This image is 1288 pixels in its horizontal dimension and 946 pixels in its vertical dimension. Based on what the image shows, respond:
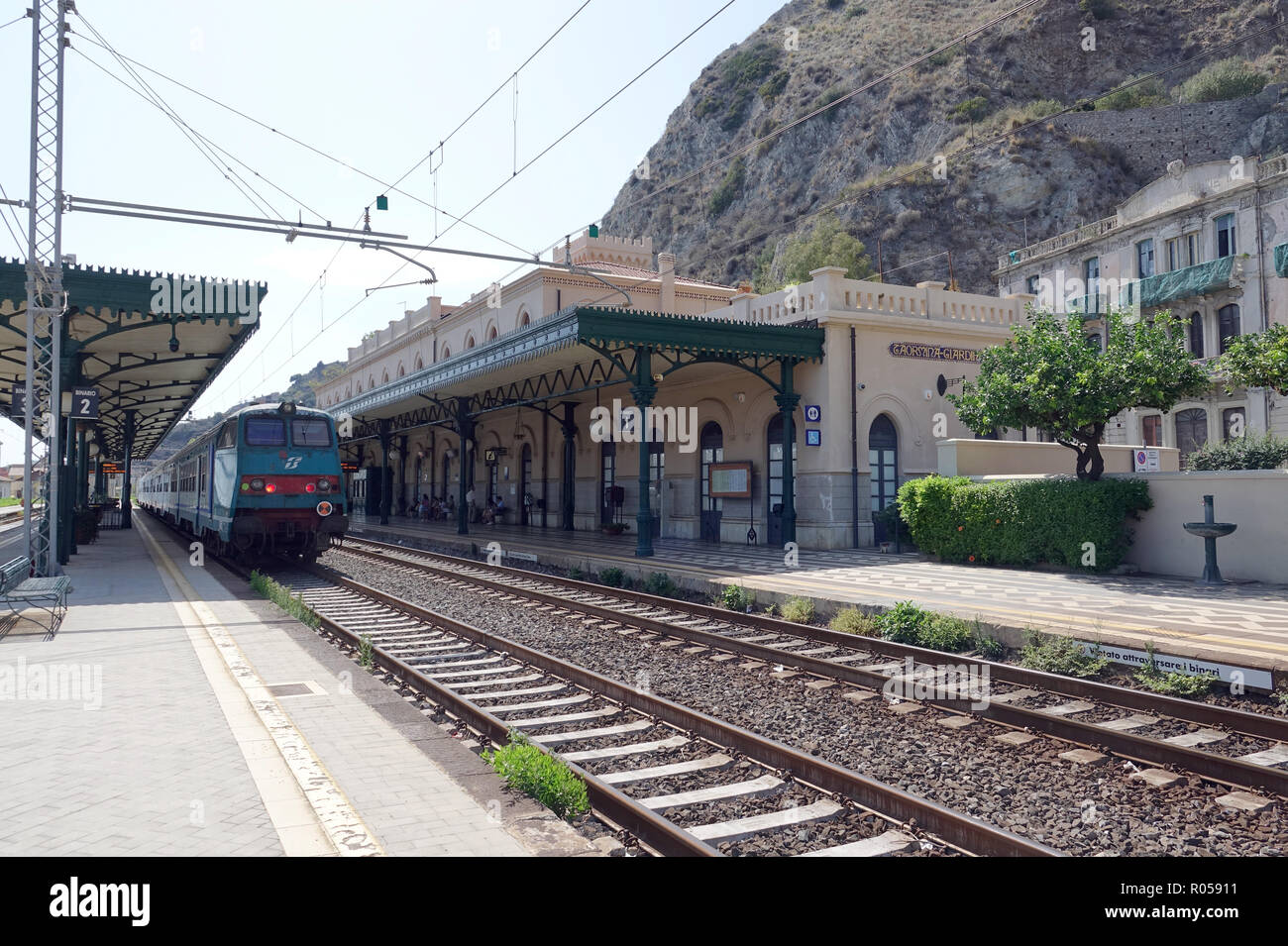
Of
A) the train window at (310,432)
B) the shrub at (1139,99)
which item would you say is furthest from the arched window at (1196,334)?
the shrub at (1139,99)

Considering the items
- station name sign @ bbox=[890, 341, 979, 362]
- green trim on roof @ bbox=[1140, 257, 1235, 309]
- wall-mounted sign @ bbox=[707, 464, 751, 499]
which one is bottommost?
wall-mounted sign @ bbox=[707, 464, 751, 499]

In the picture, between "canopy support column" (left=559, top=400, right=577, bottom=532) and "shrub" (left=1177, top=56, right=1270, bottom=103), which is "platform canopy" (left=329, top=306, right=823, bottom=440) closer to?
"canopy support column" (left=559, top=400, right=577, bottom=532)

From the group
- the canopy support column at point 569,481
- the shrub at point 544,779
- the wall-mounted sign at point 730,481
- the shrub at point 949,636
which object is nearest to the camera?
the shrub at point 544,779

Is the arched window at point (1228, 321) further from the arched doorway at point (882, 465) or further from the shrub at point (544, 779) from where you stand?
the shrub at point (544, 779)

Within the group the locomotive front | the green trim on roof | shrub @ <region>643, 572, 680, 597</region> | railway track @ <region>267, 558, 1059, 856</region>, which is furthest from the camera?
the green trim on roof

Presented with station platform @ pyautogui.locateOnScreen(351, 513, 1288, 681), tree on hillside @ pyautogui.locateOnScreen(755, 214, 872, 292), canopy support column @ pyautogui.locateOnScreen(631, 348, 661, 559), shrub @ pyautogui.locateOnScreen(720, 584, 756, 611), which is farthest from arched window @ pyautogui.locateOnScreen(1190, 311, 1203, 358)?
shrub @ pyautogui.locateOnScreen(720, 584, 756, 611)

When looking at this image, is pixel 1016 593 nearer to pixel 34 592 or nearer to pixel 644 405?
pixel 644 405

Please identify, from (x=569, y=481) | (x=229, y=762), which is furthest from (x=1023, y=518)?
(x=569, y=481)

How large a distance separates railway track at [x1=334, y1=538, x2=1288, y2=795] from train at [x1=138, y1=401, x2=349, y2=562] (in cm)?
606

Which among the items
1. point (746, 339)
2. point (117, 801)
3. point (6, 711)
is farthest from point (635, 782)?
point (746, 339)

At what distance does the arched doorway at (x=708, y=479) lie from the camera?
21578 millimetres

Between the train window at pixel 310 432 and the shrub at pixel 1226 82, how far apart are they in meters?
60.9

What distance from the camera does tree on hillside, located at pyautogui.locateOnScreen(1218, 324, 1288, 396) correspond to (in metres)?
12.0

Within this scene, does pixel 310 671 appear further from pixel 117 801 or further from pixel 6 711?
pixel 117 801
